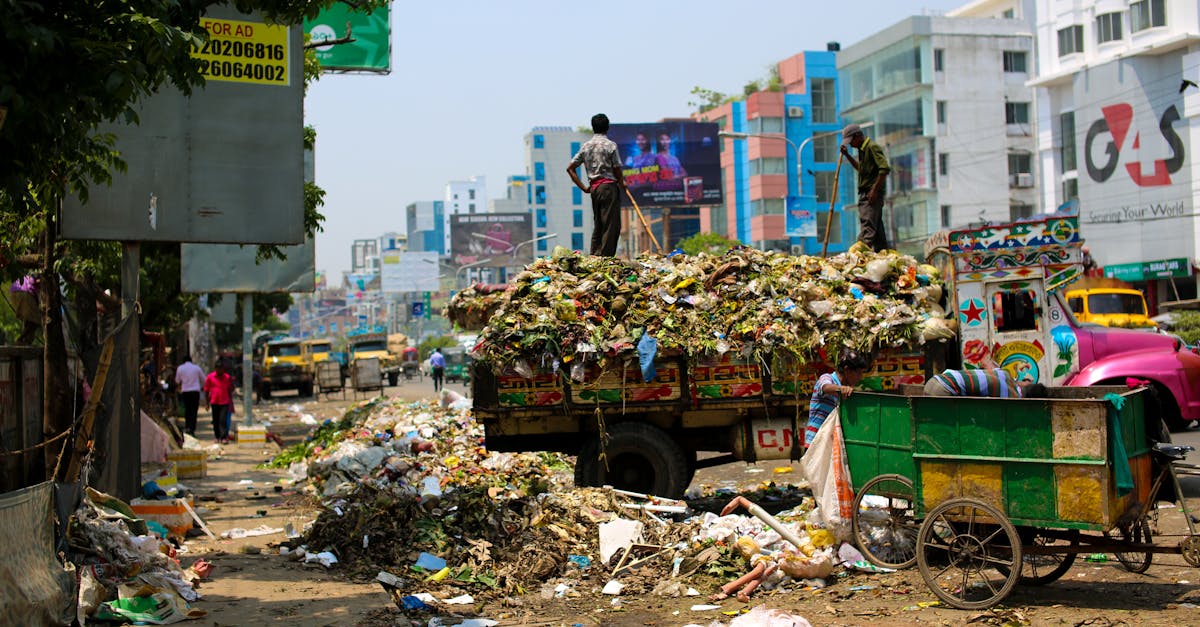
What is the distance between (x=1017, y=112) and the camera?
183ft

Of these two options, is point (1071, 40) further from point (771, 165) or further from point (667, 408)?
point (667, 408)

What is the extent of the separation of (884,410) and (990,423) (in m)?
0.87

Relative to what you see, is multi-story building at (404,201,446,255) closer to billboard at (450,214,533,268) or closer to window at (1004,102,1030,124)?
billboard at (450,214,533,268)

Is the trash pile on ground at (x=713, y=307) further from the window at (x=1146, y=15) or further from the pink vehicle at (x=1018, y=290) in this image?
the window at (x=1146, y=15)

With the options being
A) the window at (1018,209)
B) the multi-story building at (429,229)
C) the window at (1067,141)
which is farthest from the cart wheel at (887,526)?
the multi-story building at (429,229)

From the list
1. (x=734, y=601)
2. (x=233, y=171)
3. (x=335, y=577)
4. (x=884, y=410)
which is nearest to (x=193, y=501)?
(x=233, y=171)

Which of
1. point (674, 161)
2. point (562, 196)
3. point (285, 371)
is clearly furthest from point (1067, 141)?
point (562, 196)

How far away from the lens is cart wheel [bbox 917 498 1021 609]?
21.5 feet

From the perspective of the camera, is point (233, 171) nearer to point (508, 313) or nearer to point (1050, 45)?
point (508, 313)

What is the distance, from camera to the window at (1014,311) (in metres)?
11.5

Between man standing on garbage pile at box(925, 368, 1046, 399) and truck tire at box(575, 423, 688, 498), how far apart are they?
10.8ft

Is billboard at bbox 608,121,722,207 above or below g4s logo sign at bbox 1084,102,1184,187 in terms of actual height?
above

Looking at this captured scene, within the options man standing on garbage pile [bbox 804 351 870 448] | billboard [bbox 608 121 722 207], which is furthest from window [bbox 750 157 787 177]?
man standing on garbage pile [bbox 804 351 870 448]

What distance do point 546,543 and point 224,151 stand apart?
18.8ft
